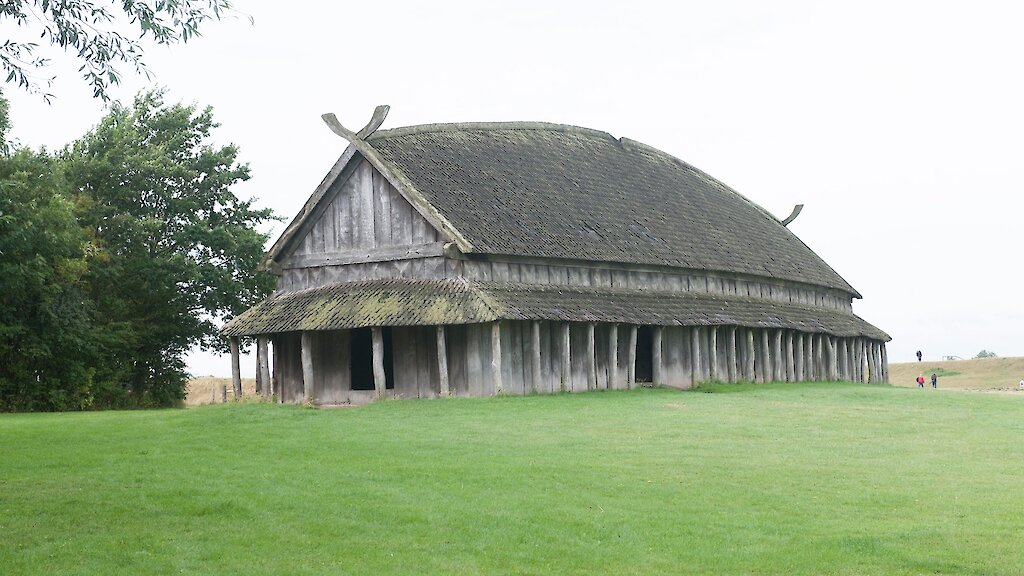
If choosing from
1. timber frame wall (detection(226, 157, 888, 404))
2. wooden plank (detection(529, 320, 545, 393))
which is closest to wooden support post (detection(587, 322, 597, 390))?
timber frame wall (detection(226, 157, 888, 404))

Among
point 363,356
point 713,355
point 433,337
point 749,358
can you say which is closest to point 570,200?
point 713,355

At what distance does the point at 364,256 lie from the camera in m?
35.9

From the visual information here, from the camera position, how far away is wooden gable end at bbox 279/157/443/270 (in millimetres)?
35031

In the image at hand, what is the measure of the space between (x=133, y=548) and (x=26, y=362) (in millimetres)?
30296

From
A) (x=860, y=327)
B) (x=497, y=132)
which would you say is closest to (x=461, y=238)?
(x=497, y=132)

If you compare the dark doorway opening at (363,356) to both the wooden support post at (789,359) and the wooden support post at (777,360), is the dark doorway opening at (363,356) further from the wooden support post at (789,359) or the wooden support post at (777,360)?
the wooden support post at (789,359)

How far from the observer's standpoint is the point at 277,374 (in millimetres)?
37469

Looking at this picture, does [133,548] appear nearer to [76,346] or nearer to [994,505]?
[994,505]

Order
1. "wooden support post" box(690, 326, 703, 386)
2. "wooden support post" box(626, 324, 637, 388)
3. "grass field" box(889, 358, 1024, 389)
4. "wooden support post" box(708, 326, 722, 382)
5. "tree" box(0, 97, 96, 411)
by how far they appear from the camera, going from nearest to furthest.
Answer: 1. "wooden support post" box(626, 324, 637, 388)
2. "tree" box(0, 97, 96, 411)
3. "wooden support post" box(690, 326, 703, 386)
4. "wooden support post" box(708, 326, 722, 382)
5. "grass field" box(889, 358, 1024, 389)

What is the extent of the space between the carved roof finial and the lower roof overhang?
4496mm

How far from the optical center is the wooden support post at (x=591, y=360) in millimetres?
35500

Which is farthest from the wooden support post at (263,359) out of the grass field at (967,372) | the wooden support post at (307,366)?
the grass field at (967,372)

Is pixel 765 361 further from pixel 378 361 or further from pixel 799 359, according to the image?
pixel 378 361

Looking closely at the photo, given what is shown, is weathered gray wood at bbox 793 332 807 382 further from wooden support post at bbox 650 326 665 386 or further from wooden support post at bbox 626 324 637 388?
wooden support post at bbox 626 324 637 388
